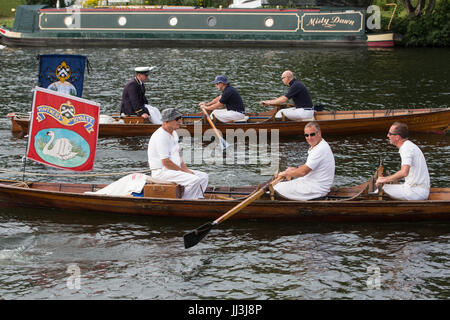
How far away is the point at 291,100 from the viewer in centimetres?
1969

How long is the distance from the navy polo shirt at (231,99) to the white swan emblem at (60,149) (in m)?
6.54

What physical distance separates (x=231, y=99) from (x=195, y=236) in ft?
27.0

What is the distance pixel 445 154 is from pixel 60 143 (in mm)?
10371

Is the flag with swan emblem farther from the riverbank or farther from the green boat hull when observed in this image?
the riverbank

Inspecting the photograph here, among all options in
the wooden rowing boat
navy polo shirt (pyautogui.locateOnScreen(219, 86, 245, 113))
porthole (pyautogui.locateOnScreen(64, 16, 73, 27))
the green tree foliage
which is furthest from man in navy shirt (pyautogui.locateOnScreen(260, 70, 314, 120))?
porthole (pyautogui.locateOnScreen(64, 16, 73, 27))

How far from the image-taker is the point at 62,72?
18.4m

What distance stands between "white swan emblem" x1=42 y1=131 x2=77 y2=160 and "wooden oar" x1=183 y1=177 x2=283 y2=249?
3.56 meters

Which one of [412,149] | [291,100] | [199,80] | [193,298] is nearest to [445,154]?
[291,100]

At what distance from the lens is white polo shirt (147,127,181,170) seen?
1227 centimetres

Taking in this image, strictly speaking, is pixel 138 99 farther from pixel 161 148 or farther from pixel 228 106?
pixel 161 148

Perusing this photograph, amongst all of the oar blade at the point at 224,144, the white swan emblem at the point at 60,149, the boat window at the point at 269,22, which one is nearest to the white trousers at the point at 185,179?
the white swan emblem at the point at 60,149

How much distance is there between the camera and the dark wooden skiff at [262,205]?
12.1m

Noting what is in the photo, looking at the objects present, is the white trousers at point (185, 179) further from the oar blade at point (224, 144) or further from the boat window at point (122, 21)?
the boat window at point (122, 21)
